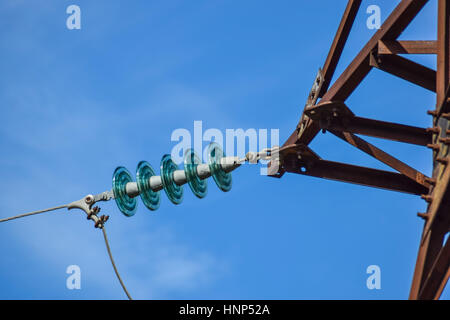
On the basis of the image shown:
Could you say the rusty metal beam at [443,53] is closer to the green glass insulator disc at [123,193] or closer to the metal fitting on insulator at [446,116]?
the metal fitting on insulator at [446,116]

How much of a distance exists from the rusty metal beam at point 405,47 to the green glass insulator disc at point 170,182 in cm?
428

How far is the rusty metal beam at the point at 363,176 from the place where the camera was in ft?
49.0

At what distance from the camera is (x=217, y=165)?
15438 millimetres

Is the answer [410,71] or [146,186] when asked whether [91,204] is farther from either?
[410,71]

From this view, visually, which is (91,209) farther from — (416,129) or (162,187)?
(416,129)

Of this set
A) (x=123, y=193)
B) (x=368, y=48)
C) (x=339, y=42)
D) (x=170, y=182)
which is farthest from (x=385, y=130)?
(x=123, y=193)

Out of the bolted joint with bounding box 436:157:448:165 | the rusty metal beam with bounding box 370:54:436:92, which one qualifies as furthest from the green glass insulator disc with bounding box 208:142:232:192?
the bolted joint with bounding box 436:157:448:165

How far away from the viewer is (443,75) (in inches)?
476

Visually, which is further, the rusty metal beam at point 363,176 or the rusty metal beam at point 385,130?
the rusty metal beam at point 363,176

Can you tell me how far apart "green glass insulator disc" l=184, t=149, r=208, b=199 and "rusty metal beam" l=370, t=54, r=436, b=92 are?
141 inches

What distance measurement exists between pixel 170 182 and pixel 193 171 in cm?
52

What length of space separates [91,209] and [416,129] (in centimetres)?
569

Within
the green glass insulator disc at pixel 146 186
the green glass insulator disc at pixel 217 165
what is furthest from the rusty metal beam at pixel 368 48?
the green glass insulator disc at pixel 146 186
